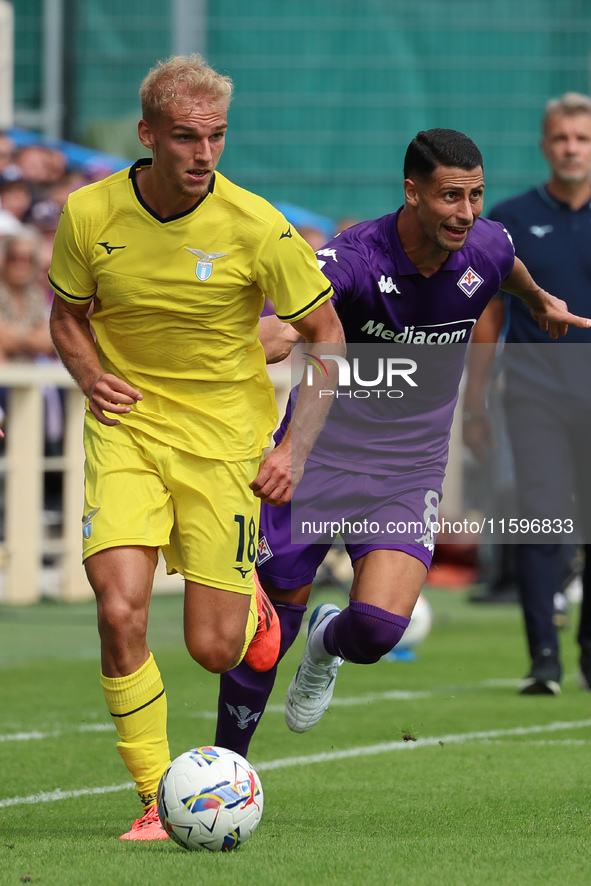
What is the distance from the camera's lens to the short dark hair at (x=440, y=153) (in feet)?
18.2

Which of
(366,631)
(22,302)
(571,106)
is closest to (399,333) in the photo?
(366,631)

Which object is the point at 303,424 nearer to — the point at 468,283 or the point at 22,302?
the point at 468,283

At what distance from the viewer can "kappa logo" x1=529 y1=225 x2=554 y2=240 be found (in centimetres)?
823

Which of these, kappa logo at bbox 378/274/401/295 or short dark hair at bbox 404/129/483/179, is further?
kappa logo at bbox 378/274/401/295

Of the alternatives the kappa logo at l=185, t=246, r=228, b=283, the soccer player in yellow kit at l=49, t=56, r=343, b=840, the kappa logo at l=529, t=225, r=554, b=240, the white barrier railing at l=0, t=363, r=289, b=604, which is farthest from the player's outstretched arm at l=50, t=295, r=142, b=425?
the white barrier railing at l=0, t=363, r=289, b=604

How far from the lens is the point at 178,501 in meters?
5.18

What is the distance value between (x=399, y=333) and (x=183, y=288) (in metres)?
1.05

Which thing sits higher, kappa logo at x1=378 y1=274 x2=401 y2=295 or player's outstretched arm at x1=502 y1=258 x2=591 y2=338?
kappa logo at x1=378 y1=274 x2=401 y2=295

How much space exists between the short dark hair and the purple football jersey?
1.05ft

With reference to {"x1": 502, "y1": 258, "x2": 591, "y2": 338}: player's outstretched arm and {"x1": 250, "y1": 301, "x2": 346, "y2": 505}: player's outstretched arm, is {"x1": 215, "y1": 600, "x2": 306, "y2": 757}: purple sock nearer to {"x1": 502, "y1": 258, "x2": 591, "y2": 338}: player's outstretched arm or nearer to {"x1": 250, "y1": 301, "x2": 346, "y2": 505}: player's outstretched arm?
{"x1": 250, "y1": 301, "x2": 346, "y2": 505}: player's outstretched arm

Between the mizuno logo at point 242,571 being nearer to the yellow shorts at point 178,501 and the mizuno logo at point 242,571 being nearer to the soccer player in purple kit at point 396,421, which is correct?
the yellow shorts at point 178,501

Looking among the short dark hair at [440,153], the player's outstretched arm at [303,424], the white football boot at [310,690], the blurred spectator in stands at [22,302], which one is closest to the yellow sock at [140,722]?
the player's outstretched arm at [303,424]

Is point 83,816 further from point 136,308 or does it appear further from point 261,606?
point 136,308

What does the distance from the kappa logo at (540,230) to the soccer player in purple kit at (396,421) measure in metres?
2.16
